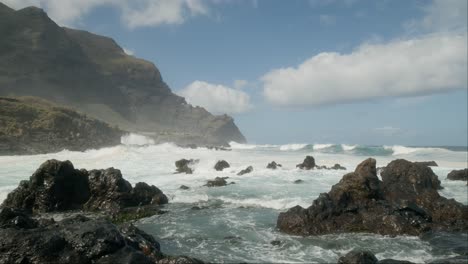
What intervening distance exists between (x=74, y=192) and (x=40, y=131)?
5004 centimetres

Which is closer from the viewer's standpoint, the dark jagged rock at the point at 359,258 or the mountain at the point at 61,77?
the dark jagged rock at the point at 359,258

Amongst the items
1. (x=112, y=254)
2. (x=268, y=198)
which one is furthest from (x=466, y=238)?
(x=112, y=254)

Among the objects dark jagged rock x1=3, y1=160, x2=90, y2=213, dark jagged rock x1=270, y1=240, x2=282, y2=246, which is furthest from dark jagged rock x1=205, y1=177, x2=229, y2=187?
dark jagged rock x1=270, y1=240, x2=282, y2=246

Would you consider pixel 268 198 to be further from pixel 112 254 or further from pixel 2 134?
pixel 2 134

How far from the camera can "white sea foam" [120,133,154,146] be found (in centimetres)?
11243

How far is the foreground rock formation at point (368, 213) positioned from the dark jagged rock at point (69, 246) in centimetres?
891

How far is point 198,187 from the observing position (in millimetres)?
31734

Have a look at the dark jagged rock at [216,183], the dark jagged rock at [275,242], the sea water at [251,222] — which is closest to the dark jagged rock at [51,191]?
the sea water at [251,222]

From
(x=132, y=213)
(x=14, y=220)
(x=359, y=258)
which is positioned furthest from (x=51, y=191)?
(x=359, y=258)

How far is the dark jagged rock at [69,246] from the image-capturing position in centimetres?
1098

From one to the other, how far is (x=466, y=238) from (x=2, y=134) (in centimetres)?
6399

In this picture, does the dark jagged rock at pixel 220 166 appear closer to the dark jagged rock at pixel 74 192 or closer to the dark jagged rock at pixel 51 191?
the dark jagged rock at pixel 74 192

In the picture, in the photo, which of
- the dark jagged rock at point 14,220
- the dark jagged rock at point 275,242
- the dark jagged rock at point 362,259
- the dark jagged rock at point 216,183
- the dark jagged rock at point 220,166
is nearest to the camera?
the dark jagged rock at point 362,259

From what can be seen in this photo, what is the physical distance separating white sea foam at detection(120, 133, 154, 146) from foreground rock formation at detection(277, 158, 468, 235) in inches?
3740
